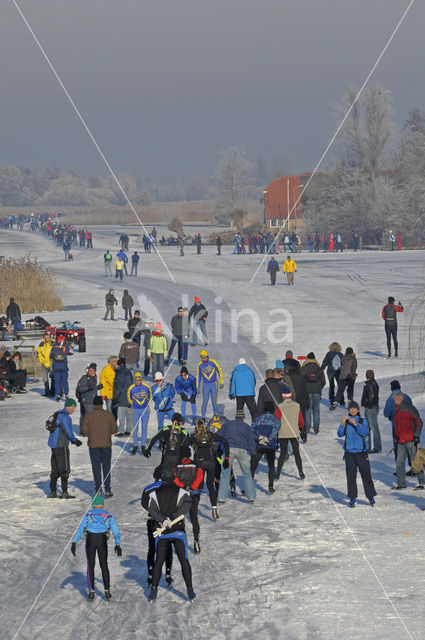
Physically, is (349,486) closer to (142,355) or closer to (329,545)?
(329,545)

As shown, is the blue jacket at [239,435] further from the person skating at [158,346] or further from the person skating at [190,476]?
the person skating at [158,346]

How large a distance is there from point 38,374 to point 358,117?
5694 centimetres

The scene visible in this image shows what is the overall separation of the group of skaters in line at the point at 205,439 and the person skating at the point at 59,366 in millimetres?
2841

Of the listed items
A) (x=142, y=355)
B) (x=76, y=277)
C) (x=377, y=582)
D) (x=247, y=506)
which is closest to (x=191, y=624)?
(x=377, y=582)

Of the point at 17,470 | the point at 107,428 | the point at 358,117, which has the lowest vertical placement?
the point at 17,470

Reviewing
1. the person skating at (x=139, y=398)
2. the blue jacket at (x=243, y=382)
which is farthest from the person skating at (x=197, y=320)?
the person skating at (x=139, y=398)

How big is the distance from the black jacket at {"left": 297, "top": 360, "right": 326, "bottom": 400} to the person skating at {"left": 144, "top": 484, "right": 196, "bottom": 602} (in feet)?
24.9

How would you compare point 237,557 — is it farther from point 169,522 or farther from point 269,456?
point 269,456

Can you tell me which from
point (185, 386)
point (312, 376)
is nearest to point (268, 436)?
point (312, 376)

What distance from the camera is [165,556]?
362 inches

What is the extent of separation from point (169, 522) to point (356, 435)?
3937mm

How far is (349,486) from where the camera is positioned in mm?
12508

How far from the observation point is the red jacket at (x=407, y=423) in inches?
505

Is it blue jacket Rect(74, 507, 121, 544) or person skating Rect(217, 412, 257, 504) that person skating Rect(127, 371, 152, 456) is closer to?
person skating Rect(217, 412, 257, 504)
